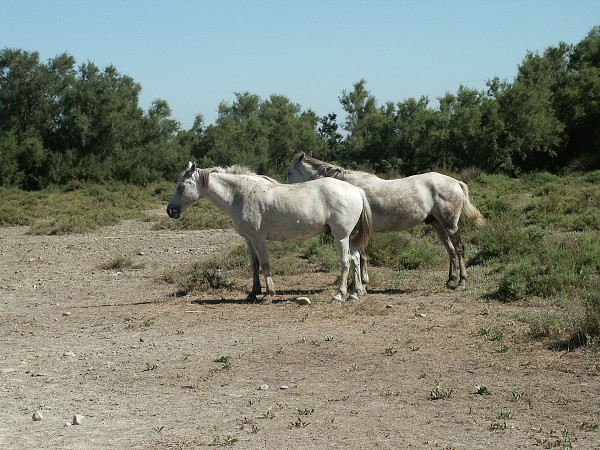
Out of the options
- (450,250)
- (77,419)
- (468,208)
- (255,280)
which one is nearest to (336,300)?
(255,280)

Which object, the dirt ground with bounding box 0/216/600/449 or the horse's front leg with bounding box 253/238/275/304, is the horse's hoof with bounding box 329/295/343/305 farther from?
the horse's front leg with bounding box 253/238/275/304

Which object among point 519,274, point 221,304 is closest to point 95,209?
point 221,304

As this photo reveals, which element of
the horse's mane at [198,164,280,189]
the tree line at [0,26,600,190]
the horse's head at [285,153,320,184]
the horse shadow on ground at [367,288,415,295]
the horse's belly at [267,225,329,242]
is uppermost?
the tree line at [0,26,600,190]

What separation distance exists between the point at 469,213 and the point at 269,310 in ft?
13.9

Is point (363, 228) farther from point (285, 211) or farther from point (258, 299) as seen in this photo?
point (258, 299)

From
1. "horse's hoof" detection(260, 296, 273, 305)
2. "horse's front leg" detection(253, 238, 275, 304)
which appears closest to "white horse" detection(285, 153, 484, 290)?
"horse's front leg" detection(253, 238, 275, 304)

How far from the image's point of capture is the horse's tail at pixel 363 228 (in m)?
12.8

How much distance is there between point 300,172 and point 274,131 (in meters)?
35.0

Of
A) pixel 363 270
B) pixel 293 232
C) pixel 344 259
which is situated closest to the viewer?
pixel 344 259

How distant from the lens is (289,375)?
8422 mm

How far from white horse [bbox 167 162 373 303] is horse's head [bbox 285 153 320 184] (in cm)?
164

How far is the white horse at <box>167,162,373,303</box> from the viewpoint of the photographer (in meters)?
12.5

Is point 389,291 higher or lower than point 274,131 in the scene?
lower

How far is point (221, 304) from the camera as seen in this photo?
41.2 feet
